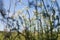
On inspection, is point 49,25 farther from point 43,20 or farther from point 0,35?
point 0,35

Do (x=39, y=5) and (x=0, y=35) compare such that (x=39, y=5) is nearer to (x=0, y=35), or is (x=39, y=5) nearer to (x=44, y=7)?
(x=44, y=7)

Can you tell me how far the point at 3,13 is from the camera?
7078 millimetres

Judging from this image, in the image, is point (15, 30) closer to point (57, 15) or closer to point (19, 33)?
point (19, 33)

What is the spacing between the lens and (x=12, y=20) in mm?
7125

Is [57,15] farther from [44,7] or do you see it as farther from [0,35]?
[0,35]

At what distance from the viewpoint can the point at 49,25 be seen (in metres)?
7.07

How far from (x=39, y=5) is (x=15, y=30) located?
1.35 feet

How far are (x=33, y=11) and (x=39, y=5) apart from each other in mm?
116

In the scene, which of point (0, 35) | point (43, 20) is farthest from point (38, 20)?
point (0, 35)

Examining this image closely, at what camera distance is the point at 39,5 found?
7.12 m

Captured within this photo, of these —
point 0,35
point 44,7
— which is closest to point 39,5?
point 44,7

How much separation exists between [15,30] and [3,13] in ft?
0.82

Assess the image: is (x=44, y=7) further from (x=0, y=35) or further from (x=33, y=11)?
(x=0, y=35)

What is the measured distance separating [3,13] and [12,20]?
141mm
